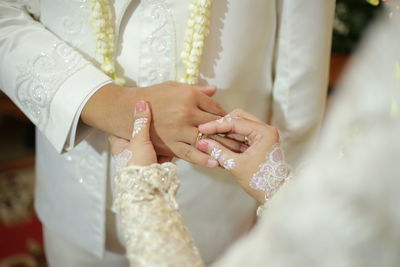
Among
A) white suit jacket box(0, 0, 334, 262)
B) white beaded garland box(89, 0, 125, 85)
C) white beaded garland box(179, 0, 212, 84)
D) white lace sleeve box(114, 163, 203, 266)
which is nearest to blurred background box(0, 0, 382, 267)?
white suit jacket box(0, 0, 334, 262)

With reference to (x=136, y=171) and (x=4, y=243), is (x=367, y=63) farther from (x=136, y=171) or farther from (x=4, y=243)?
(x=4, y=243)

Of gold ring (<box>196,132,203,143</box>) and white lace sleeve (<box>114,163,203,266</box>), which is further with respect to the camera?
gold ring (<box>196,132,203,143</box>)

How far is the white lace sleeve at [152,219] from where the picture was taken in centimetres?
43

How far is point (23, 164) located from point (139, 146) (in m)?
1.68

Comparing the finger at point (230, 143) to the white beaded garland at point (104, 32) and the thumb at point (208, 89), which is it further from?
the white beaded garland at point (104, 32)

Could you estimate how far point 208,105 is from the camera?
67 centimetres

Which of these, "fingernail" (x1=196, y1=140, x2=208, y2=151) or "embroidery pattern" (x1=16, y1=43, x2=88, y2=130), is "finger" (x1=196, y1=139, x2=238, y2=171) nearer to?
"fingernail" (x1=196, y1=140, x2=208, y2=151)

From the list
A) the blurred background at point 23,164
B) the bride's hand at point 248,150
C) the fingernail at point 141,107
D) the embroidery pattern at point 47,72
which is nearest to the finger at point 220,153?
the bride's hand at point 248,150

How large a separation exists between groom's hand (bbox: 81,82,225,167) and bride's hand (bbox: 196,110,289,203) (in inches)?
0.7

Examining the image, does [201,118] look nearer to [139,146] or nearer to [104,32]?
[139,146]

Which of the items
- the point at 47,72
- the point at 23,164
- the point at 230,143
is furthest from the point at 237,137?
the point at 23,164

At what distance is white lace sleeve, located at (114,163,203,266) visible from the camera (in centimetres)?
43

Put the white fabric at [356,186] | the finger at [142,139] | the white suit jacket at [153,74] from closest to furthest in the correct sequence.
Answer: the white fabric at [356,186] < the finger at [142,139] < the white suit jacket at [153,74]

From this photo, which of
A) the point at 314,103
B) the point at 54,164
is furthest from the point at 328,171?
the point at 54,164
